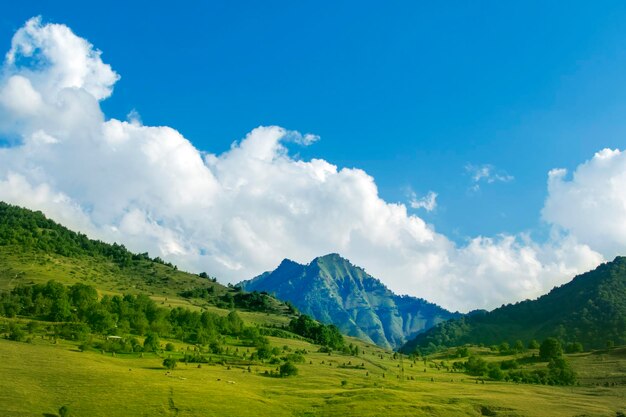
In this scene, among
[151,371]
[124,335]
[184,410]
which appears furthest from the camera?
[124,335]

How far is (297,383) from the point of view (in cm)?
13388

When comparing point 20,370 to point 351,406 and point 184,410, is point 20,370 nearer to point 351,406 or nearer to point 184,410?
point 184,410

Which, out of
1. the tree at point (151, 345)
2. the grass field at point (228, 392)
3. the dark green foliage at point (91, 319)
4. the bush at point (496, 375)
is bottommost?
the grass field at point (228, 392)

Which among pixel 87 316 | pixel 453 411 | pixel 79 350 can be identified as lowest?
pixel 453 411

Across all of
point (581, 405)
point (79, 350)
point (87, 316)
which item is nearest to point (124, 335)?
point (87, 316)

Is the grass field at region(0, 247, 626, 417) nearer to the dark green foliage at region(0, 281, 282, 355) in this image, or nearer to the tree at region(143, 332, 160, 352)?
the tree at region(143, 332, 160, 352)

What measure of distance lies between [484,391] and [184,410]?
82.6 meters

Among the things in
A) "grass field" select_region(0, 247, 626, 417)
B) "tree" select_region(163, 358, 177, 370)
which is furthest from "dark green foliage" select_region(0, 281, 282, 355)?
"tree" select_region(163, 358, 177, 370)

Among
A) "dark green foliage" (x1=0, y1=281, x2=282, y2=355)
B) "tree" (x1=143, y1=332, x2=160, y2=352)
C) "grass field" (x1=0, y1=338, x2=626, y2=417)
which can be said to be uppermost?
"dark green foliage" (x1=0, y1=281, x2=282, y2=355)

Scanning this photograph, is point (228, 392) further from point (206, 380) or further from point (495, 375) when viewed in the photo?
point (495, 375)

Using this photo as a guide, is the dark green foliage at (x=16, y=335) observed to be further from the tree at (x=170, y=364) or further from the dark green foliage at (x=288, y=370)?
the dark green foliage at (x=288, y=370)

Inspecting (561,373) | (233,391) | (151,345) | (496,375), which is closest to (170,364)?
(233,391)

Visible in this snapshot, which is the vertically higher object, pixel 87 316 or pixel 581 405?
pixel 87 316

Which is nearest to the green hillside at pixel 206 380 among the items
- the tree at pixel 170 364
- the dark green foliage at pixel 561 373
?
the tree at pixel 170 364
